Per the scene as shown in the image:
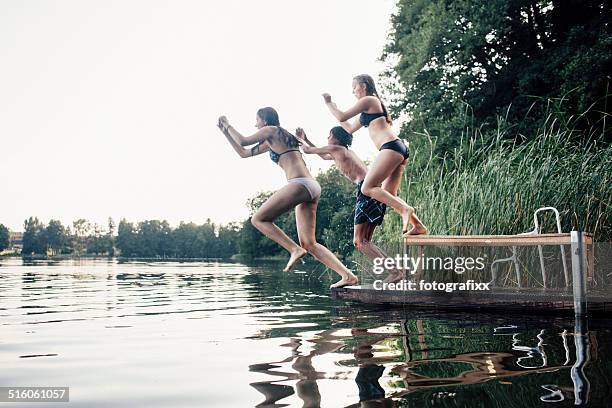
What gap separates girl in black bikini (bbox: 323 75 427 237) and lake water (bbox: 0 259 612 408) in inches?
46.2

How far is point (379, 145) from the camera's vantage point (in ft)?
23.7

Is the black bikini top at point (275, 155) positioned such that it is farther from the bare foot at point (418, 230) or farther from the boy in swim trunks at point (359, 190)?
the bare foot at point (418, 230)

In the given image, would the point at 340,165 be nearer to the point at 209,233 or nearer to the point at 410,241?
the point at 410,241

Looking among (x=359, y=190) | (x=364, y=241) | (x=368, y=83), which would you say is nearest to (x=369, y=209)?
(x=359, y=190)

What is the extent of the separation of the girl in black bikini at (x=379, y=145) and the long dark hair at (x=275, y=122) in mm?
527

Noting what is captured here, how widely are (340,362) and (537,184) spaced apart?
214 inches

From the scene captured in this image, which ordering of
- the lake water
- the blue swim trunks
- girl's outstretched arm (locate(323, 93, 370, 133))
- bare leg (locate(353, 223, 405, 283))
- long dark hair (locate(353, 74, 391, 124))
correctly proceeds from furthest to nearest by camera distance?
bare leg (locate(353, 223, 405, 283)) → the blue swim trunks → long dark hair (locate(353, 74, 391, 124)) → girl's outstretched arm (locate(323, 93, 370, 133)) → the lake water

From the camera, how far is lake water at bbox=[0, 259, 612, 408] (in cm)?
300

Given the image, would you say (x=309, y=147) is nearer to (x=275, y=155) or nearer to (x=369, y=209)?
(x=275, y=155)

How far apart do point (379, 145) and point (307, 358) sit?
365 centimetres

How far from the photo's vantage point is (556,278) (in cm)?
823

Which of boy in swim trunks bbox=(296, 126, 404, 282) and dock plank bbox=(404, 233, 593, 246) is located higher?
boy in swim trunks bbox=(296, 126, 404, 282)

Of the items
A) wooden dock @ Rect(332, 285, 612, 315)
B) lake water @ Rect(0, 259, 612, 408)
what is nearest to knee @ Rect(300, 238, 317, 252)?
lake water @ Rect(0, 259, 612, 408)

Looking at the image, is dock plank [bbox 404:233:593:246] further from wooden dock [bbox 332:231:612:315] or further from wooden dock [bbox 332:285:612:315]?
wooden dock [bbox 332:285:612:315]
